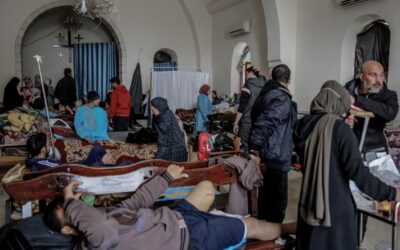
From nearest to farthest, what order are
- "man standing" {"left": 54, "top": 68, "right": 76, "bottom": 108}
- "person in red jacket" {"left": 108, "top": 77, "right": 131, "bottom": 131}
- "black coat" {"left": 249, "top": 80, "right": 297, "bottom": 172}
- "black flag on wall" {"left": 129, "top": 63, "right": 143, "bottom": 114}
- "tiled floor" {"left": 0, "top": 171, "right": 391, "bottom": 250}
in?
"black coat" {"left": 249, "top": 80, "right": 297, "bottom": 172} → "tiled floor" {"left": 0, "top": 171, "right": 391, "bottom": 250} → "person in red jacket" {"left": 108, "top": 77, "right": 131, "bottom": 131} → "man standing" {"left": 54, "top": 68, "right": 76, "bottom": 108} → "black flag on wall" {"left": 129, "top": 63, "right": 143, "bottom": 114}

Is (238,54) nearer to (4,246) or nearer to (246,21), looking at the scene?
(246,21)

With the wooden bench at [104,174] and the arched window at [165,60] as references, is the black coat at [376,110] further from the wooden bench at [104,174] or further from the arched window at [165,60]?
the arched window at [165,60]

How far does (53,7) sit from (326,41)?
6.14 metres

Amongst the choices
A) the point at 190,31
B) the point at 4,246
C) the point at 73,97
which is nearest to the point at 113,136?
the point at 73,97

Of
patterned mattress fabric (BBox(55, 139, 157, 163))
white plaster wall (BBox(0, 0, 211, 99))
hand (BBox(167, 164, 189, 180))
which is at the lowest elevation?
patterned mattress fabric (BBox(55, 139, 157, 163))

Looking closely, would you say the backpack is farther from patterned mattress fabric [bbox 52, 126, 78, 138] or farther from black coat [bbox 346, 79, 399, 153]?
black coat [bbox 346, 79, 399, 153]

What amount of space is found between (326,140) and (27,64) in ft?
31.7

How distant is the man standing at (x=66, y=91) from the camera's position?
8719 millimetres

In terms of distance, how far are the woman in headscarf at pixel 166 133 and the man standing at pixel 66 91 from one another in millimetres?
5963

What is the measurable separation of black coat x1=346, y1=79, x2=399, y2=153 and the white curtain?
245 inches

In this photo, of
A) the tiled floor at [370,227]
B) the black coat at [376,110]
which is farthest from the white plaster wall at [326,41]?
the black coat at [376,110]

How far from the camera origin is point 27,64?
31.8 feet

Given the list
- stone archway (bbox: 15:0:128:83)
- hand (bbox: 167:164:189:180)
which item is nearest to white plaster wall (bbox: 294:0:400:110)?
hand (bbox: 167:164:189:180)

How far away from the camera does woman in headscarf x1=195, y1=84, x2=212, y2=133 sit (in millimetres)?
7160
